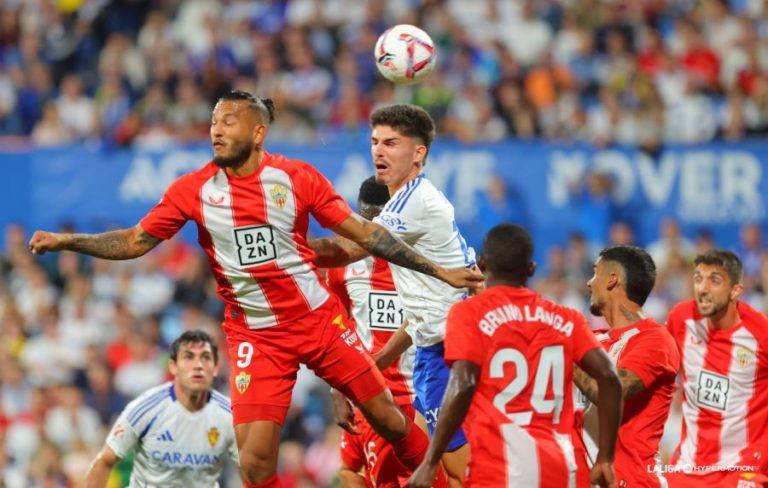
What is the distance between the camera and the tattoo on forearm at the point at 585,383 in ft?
24.1

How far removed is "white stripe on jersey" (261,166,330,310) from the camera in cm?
765

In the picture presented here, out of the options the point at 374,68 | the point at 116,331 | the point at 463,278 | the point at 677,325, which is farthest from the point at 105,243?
the point at 374,68

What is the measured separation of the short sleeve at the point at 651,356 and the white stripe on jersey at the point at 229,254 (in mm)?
1981

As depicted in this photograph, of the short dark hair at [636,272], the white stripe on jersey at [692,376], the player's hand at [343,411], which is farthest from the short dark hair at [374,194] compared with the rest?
the white stripe on jersey at [692,376]

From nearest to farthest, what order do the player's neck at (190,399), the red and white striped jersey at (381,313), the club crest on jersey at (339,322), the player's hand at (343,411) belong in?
the club crest on jersey at (339,322) < the player's hand at (343,411) < the red and white striped jersey at (381,313) < the player's neck at (190,399)

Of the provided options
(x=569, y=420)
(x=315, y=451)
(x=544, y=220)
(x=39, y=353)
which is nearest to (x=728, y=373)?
(x=569, y=420)

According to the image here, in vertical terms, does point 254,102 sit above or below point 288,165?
above

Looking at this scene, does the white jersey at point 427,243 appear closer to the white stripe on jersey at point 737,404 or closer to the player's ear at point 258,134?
the player's ear at point 258,134

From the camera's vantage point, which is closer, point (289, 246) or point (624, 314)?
point (289, 246)

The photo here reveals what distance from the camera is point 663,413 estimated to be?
25.5 ft

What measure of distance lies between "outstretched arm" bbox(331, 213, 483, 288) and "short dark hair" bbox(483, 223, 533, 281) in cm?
65

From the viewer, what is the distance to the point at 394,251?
7.57 meters

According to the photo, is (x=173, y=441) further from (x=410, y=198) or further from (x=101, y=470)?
(x=410, y=198)

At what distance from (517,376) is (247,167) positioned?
2064 mm
